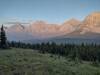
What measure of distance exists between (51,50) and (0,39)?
29.6m

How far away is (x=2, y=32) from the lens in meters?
103

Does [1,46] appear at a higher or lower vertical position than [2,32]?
lower

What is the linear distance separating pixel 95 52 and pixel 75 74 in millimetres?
81071

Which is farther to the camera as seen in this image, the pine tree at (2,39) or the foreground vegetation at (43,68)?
the pine tree at (2,39)

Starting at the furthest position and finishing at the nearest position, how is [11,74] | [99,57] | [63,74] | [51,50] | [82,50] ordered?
[51,50] → [82,50] → [99,57] → [63,74] → [11,74]

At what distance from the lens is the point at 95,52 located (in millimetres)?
103250

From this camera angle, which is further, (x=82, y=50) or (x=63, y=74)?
(x=82, y=50)

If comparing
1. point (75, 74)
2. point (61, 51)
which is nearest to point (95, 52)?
point (61, 51)

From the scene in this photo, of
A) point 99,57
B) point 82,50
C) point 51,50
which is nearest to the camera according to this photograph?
point 99,57

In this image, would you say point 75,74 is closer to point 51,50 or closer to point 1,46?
point 1,46

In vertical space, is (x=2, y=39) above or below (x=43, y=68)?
below

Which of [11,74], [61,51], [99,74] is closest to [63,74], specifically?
[99,74]

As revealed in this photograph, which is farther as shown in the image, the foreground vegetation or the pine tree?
the pine tree

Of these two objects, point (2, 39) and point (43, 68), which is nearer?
point (43, 68)
